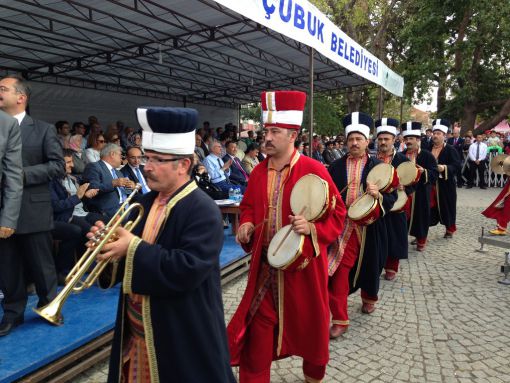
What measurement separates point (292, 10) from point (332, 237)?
3.47 meters

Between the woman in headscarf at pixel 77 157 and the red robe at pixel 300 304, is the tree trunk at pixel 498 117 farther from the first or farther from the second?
the red robe at pixel 300 304

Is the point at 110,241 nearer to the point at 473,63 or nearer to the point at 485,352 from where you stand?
the point at 485,352

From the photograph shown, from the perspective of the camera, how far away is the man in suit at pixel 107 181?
4602mm

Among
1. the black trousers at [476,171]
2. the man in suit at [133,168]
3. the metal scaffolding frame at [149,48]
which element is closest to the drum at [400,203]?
the metal scaffolding frame at [149,48]

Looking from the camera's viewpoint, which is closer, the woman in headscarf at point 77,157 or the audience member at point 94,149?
the woman in headscarf at point 77,157

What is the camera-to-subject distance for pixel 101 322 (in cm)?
337

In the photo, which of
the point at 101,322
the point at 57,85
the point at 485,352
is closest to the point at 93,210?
the point at 101,322

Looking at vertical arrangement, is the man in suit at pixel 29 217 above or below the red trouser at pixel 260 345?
above

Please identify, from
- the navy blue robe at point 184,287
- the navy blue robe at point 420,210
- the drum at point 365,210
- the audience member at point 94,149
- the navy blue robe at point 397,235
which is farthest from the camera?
the navy blue robe at point 420,210

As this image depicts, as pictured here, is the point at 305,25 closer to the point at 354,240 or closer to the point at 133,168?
the point at 133,168

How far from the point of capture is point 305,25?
5.50 m

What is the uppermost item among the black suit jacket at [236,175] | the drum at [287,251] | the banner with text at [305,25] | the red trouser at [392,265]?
the banner with text at [305,25]

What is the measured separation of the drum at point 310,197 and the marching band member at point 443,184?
17.8 ft

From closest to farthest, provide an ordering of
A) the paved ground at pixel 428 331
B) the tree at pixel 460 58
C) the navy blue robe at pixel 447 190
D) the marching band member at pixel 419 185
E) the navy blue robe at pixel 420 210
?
the paved ground at pixel 428 331 < the marching band member at pixel 419 185 < the navy blue robe at pixel 420 210 < the navy blue robe at pixel 447 190 < the tree at pixel 460 58
